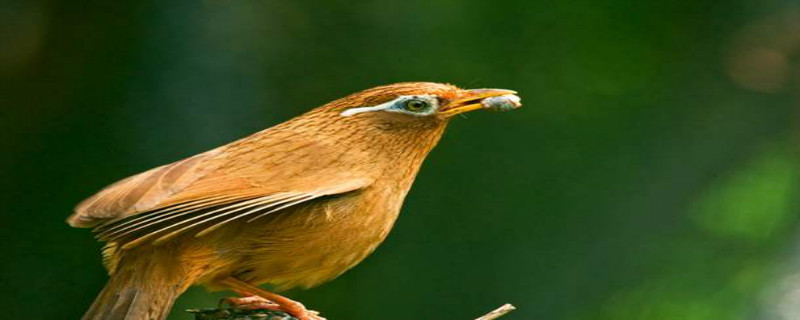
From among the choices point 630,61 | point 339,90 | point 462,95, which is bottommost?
point 462,95

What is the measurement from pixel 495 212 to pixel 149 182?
354cm

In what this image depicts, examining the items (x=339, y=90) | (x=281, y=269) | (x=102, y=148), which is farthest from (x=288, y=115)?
(x=281, y=269)

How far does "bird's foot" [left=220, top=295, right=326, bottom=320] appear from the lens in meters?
4.82

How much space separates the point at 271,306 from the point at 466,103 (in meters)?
1.23

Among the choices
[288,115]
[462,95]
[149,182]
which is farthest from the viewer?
[288,115]

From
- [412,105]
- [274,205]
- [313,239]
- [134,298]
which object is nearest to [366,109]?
[412,105]

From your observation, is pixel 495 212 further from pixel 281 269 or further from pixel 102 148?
pixel 281 269

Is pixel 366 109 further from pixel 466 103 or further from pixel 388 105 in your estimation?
pixel 466 103

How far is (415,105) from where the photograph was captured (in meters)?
5.17

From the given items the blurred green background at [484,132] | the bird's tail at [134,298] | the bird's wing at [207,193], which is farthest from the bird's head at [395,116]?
the blurred green background at [484,132]

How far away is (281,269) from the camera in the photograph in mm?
4746

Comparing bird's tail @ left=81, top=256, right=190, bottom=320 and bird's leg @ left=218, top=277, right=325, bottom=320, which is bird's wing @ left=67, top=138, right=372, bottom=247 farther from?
bird's leg @ left=218, top=277, right=325, bottom=320

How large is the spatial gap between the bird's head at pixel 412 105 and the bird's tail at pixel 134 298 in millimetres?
1192

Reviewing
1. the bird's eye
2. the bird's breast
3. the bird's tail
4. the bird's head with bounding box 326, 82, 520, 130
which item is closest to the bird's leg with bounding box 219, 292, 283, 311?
the bird's breast
